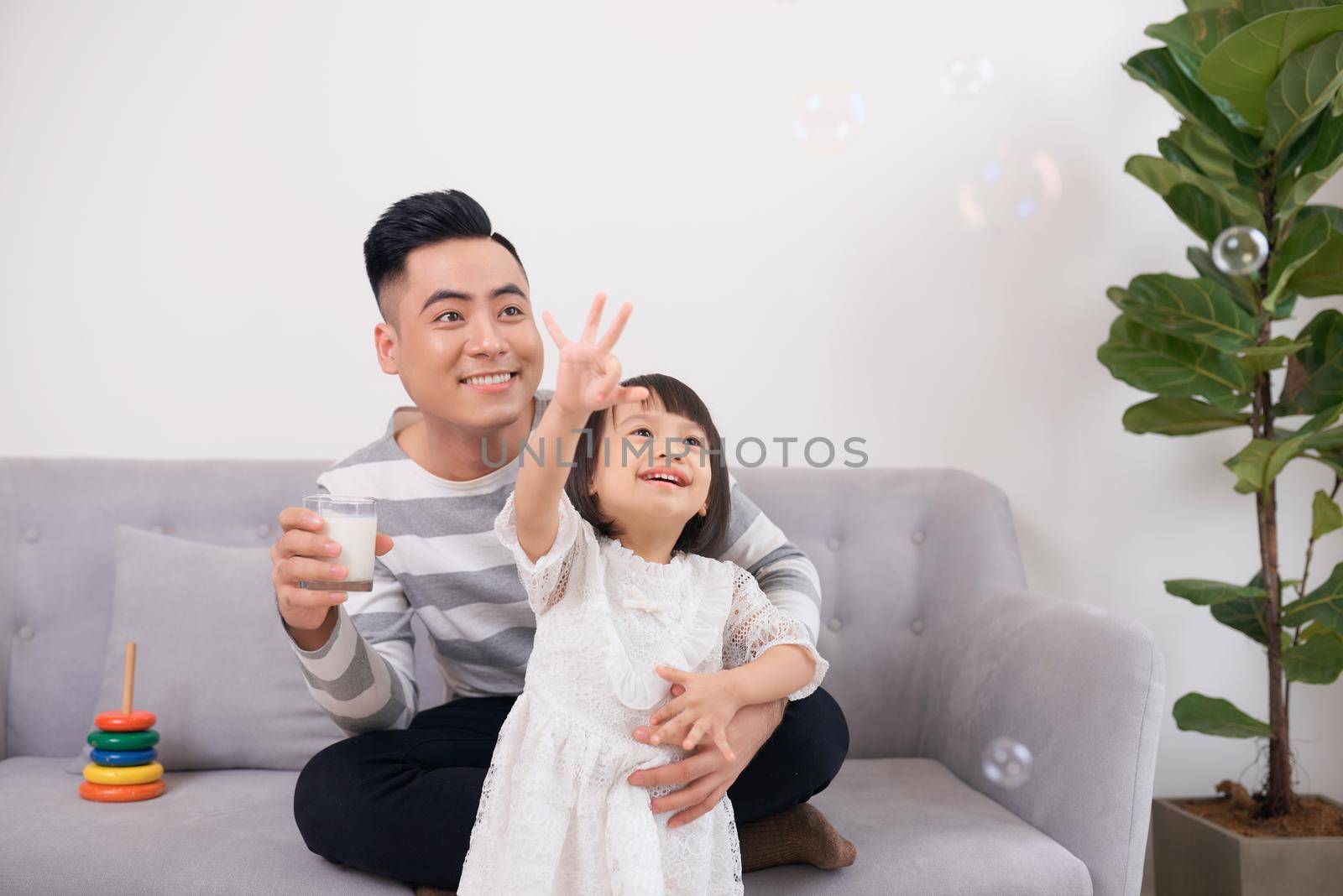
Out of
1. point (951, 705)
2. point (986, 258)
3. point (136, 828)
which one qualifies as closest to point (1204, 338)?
point (986, 258)

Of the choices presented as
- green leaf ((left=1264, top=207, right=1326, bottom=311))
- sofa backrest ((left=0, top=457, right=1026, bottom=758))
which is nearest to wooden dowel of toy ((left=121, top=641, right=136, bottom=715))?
sofa backrest ((left=0, top=457, right=1026, bottom=758))

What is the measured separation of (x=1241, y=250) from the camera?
198cm

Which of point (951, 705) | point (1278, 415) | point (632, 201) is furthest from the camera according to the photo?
point (632, 201)

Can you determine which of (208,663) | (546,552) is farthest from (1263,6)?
(208,663)

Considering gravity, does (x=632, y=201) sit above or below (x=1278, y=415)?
above

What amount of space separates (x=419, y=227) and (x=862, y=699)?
1166 mm

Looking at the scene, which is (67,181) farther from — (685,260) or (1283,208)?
(1283,208)

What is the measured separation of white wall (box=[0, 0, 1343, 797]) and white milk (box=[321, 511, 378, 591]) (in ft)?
3.40

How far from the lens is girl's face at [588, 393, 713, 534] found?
1.34 metres

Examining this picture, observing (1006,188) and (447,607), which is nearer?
(447,607)

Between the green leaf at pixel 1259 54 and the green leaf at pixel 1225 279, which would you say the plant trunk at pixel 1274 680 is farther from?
the green leaf at pixel 1259 54

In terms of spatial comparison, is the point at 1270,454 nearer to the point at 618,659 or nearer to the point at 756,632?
the point at 756,632

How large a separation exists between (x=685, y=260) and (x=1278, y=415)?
125 centimetres

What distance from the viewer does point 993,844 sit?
1493 millimetres
